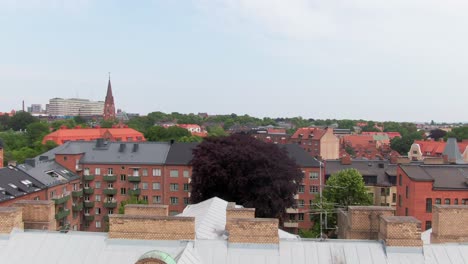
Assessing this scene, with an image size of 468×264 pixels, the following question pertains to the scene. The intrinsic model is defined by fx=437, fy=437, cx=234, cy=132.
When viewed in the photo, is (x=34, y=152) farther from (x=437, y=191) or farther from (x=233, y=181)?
(x=437, y=191)

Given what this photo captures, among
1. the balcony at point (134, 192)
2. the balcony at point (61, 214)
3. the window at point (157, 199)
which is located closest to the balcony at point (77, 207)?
the balcony at point (61, 214)

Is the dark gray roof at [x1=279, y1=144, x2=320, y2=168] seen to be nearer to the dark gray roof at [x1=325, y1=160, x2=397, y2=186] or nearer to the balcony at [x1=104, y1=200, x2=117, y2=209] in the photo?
the dark gray roof at [x1=325, y1=160, x2=397, y2=186]

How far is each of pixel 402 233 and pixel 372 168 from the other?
155 ft

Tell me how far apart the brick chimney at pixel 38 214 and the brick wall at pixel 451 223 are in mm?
13831

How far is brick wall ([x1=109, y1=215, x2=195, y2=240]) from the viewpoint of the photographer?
14055 millimetres

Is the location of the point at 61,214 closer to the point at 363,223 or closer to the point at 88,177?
the point at 88,177

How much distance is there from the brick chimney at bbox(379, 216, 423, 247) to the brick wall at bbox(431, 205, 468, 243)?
1937mm

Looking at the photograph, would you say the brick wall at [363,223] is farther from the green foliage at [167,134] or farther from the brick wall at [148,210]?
the green foliage at [167,134]

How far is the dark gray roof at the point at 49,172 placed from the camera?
50.7 metres

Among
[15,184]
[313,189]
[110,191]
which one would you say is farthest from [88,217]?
[313,189]

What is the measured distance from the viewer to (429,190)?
42094mm

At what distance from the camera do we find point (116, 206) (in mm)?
59750

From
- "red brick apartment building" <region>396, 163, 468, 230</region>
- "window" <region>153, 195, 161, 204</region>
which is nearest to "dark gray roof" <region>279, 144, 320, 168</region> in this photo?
"red brick apartment building" <region>396, 163, 468, 230</region>

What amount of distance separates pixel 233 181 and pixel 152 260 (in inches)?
1200
